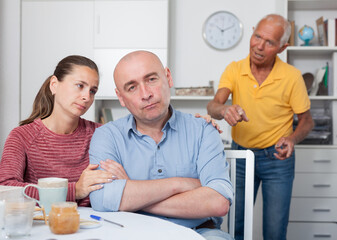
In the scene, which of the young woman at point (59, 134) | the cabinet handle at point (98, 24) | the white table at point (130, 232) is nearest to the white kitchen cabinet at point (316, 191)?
the cabinet handle at point (98, 24)

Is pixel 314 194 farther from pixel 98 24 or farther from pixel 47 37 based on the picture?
pixel 47 37

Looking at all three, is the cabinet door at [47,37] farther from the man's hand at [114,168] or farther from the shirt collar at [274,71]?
the man's hand at [114,168]

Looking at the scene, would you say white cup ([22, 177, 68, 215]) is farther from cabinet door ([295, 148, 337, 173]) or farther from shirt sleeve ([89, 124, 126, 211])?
cabinet door ([295, 148, 337, 173])

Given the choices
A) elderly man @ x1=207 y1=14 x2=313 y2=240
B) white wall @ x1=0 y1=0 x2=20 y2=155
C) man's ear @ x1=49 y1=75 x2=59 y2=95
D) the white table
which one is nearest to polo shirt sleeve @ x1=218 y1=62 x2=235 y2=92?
elderly man @ x1=207 y1=14 x2=313 y2=240

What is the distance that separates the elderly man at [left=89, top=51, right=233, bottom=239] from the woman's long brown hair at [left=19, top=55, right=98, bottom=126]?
1.00ft

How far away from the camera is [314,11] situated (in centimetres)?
380

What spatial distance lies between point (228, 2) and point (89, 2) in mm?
1296

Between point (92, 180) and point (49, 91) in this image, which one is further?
point (49, 91)

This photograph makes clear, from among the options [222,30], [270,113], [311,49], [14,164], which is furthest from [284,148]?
[222,30]

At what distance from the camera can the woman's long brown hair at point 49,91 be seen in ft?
5.96

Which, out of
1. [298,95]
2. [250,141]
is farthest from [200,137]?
[298,95]

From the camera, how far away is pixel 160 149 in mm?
1559

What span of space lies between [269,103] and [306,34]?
1433mm

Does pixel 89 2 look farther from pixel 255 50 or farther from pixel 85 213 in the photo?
pixel 85 213
